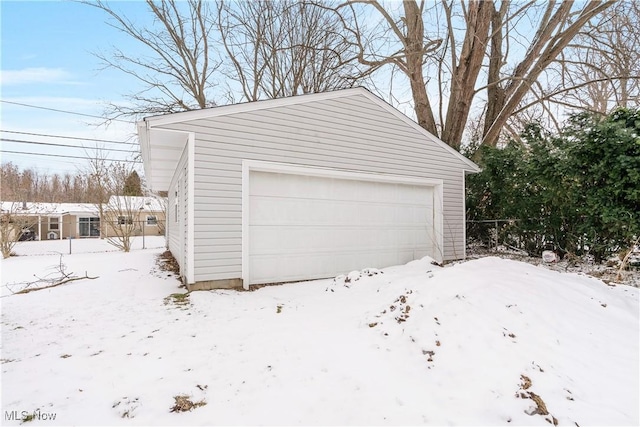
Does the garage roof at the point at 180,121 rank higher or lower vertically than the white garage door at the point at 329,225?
higher

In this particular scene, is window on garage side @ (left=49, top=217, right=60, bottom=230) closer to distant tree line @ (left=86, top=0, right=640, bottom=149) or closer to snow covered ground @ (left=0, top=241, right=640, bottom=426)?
distant tree line @ (left=86, top=0, right=640, bottom=149)

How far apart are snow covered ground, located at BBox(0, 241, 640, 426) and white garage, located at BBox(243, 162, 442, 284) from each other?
4.82 feet

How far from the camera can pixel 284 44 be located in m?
13.0

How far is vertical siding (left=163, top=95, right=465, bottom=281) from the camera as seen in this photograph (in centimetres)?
514

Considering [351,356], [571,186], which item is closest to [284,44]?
[571,186]

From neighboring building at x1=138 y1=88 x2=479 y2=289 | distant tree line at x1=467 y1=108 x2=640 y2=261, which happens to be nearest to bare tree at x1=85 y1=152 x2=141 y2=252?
neighboring building at x1=138 y1=88 x2=479 y2=289

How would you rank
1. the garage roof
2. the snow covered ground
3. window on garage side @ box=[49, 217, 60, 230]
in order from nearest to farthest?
1. the snow covered ground
2. the garage roof
3. window on garage side @ box=[49, 217, 60, 230]

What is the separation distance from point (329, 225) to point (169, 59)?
11.0 meters

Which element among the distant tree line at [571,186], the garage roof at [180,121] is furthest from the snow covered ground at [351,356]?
the garage roof at [180,121]

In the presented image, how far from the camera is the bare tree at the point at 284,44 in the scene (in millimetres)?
12477

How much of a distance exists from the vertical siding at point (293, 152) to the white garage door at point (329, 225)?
1.18 feet

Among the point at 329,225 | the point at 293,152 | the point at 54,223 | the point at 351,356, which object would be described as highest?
the point at 293,152

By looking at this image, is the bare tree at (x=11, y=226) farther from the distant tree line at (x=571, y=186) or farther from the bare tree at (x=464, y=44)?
the distant tree line at (x=571, y=186)

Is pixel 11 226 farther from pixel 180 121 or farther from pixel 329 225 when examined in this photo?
pixel 329 225
